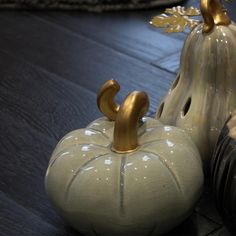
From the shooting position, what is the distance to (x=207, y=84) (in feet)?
2.96

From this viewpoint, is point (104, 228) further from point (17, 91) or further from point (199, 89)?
point (17, 91)

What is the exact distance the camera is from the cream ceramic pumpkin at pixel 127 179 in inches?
31.0

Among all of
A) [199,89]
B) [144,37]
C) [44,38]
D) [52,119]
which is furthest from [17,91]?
[199,89]

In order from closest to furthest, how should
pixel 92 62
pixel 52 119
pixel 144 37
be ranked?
1. pixel 52 119
2. pixel 92 62
3. pixel 144 37

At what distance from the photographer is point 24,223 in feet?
3.10

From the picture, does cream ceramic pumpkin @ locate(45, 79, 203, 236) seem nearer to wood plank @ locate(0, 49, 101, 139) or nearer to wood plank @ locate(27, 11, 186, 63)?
wood plank @ locate(0, 49, 101, 139)

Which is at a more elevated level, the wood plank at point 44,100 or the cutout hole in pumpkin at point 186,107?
the cutout hole in pumpkin at point 186,107

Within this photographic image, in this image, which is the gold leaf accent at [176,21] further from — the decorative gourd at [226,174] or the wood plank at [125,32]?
the wood plank at [125,32]

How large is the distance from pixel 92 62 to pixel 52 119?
0.97ft

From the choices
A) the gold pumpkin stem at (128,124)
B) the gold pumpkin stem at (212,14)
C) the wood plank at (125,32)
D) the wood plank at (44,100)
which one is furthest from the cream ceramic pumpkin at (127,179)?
the wood plank at (125,32)

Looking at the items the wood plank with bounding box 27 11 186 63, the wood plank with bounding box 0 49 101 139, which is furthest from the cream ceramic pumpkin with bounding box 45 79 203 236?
the wood plank with bounding box 27 11 186 63

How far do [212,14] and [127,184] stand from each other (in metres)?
0.29

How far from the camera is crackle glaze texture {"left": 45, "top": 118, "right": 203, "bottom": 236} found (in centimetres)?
79

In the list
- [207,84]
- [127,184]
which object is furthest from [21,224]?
[207,84]
